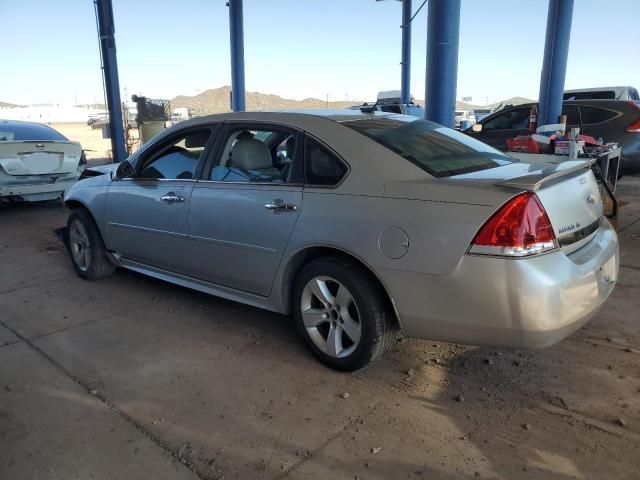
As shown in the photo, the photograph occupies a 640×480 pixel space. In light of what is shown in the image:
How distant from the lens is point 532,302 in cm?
248

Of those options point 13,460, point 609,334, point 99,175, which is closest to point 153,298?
point 99,175

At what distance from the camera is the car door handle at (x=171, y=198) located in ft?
12.9

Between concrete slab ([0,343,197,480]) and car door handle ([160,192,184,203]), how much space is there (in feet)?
4.72

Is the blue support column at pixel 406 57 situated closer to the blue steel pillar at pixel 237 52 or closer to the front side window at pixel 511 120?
the blue steel pillar at pixel 237 52

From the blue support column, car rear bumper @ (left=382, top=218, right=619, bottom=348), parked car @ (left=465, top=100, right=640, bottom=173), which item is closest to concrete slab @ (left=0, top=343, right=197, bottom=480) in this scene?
car rear bumper @ (left=382, top=218, right=619, bottom=348)

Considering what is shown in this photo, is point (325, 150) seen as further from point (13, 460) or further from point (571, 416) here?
point (13, 460)

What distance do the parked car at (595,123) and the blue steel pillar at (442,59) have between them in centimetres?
222

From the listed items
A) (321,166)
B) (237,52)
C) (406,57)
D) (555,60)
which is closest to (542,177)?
(321,166)

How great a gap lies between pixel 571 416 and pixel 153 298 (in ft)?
11.1

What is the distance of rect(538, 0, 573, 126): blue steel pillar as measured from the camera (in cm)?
1038

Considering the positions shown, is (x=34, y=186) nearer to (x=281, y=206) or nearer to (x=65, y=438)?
(x=281, y=206)

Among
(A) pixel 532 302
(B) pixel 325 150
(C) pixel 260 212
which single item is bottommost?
(A) pixel 532 302

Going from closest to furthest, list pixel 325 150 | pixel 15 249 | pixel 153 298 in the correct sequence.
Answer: pixel 325 150 < pixel 153 298 < pixel 15 249

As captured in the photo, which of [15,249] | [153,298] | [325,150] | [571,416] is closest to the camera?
[571,416]
